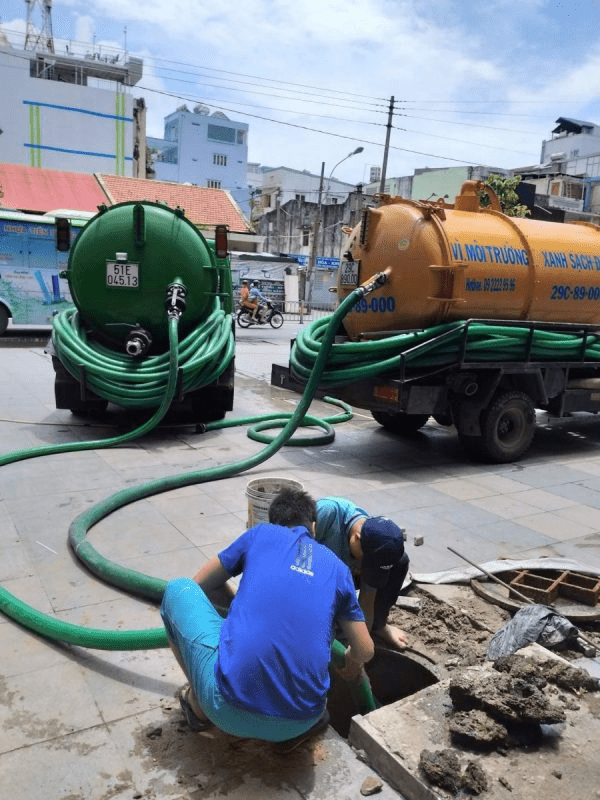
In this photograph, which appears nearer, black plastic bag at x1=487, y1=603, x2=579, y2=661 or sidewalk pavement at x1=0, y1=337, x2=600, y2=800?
sidewalk pavement at x1=0, y1=337, x2=600, y2=800

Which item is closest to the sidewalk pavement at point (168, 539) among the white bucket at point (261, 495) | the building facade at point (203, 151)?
the white bucket at point (261, 495)

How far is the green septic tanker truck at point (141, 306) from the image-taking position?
7.46 metres

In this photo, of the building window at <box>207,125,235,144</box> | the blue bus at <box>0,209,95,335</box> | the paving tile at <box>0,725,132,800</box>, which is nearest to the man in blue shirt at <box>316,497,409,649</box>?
the paving tile at <box>0,725,132,800</box>

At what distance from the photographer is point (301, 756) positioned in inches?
107

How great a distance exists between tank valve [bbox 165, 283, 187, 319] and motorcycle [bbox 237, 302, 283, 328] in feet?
49.3

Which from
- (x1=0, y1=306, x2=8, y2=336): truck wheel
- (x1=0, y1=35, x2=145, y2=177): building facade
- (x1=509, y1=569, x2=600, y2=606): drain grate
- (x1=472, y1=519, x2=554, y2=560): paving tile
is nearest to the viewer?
(x1=509, y1=569, x2=600, y2=606): drain grate

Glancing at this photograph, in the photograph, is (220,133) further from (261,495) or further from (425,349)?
(261,495)

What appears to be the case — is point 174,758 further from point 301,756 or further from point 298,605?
point 298,605

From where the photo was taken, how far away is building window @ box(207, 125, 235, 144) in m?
60.9

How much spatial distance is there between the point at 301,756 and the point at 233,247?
18140mm

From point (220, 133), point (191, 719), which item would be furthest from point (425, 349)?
point (220, 133)

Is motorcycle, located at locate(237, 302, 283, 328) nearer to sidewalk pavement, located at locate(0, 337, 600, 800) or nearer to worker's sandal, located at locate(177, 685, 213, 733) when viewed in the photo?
sidewalk pavement, located at locate(0, 337, 600, 800)

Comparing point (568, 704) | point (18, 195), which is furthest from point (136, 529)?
point (18, 195)

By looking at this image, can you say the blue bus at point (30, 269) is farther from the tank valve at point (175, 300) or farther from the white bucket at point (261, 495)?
the white bucket at point (261, 495)
